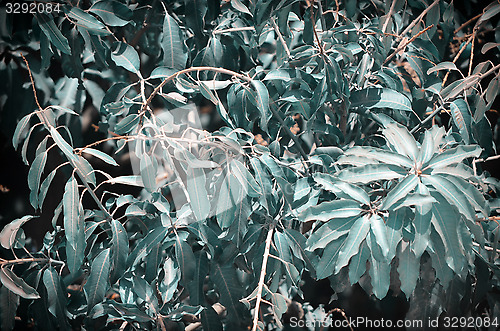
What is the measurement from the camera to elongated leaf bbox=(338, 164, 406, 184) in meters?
0.68

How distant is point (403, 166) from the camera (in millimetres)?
720

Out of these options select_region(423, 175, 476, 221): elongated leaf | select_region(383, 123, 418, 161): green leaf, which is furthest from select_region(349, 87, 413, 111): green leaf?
select_region(423, 175, 476, 221): elongated leaf

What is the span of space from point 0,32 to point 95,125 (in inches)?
20.9

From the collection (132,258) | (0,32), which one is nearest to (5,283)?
(132,258)

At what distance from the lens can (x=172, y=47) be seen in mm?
950

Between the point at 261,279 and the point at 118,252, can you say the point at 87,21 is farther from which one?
the point at 261,279

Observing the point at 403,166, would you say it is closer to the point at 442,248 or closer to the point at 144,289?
the point at 442,248

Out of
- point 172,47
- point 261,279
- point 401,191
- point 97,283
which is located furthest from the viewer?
point 172,47

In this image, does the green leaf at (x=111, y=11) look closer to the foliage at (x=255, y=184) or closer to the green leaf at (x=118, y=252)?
the foliage at (x=255, y=184)

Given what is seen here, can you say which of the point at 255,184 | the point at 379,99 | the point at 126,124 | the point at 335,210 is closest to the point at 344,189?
the point at 335,210

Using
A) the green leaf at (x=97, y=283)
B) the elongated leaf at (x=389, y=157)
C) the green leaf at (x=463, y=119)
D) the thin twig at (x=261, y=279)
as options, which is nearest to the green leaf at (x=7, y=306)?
the green leaf at (x=97, y=283)

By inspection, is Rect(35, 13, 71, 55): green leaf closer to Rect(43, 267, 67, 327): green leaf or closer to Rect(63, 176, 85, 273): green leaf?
Rect(63, 176, 85, 273): green leaf

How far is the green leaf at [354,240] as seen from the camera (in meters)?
0.68

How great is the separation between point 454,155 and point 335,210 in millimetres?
205
